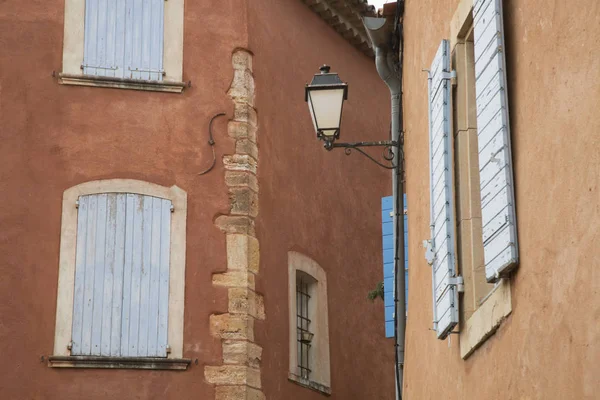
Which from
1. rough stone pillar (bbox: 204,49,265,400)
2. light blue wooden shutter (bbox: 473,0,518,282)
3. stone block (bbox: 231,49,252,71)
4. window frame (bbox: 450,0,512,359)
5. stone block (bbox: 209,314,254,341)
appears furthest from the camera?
stone block (bbox: 231,49,252,71)

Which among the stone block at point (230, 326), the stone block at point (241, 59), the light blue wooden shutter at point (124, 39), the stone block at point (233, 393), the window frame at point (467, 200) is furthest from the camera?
the stone block at point (241, 59)

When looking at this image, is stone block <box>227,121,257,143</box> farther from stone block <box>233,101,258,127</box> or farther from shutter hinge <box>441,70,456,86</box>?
shutter hinge <box>441,70,456,86</box>

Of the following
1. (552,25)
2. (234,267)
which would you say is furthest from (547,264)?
(234,267)

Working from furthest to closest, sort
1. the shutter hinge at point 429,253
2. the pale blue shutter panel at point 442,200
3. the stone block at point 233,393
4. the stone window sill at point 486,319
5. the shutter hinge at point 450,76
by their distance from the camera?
the stone block at point 233,393 < the shutter hinge at point 429,253 < the shutter hinge at point 450,76 < the pale blue shutter panel at point 442,200 < the stone window sill at point 486,319

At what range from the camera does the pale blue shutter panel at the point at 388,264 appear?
36.6 feet

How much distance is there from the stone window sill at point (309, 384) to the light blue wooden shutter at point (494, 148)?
26.0 feet

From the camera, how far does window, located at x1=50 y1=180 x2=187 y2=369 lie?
12.4m

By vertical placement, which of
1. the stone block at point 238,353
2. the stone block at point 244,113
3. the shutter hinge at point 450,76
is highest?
the stone block at point 244,113

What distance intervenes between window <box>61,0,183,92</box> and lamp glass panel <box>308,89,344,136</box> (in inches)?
159

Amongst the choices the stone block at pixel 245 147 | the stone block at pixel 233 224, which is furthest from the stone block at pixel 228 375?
the stone block at pixel 245 147

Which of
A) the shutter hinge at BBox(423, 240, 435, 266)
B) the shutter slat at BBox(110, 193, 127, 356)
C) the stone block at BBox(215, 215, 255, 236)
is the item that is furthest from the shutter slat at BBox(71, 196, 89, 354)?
the shutter hinge at BBox(423, 240, 435, 266)

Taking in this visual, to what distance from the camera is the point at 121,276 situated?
1270cm

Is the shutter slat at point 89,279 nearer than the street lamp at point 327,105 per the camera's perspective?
No

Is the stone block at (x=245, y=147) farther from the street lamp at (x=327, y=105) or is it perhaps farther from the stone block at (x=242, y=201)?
the street lamp at (x=327, y=105)
